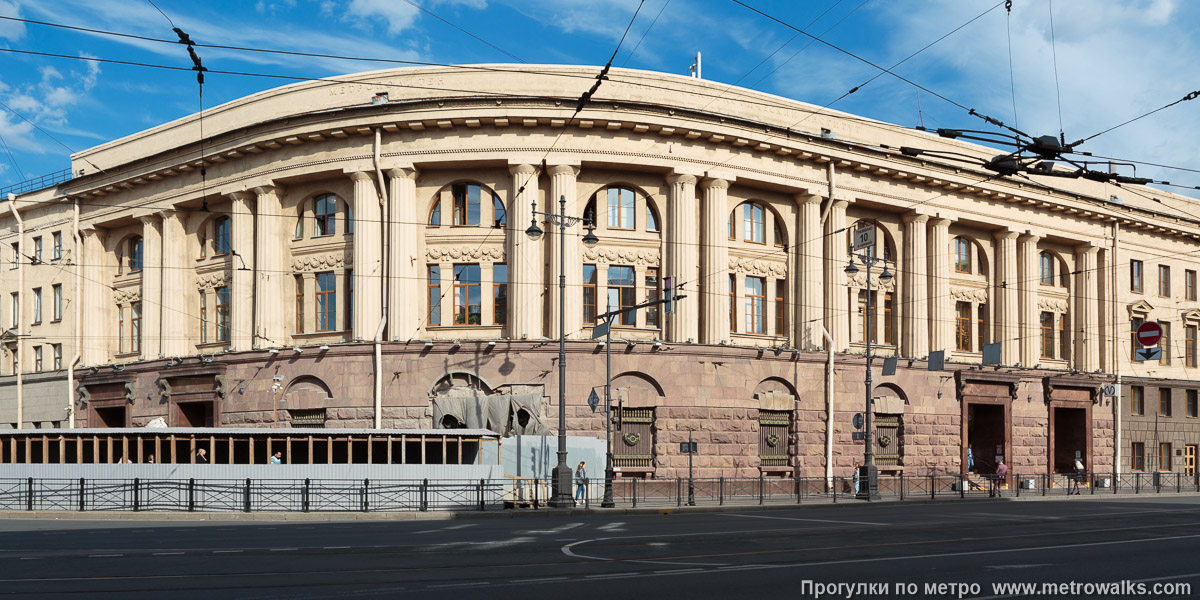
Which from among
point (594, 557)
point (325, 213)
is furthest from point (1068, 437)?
point (594, 557)

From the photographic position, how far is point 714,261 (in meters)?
42.9

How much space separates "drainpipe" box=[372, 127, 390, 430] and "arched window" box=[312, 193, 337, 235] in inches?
130

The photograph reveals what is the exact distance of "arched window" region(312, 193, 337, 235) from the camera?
4409cm

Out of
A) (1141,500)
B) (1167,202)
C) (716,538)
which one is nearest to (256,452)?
(716,538)

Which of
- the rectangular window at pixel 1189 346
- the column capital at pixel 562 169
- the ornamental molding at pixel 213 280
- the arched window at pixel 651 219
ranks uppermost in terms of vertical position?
the column capital at pixel 562 169

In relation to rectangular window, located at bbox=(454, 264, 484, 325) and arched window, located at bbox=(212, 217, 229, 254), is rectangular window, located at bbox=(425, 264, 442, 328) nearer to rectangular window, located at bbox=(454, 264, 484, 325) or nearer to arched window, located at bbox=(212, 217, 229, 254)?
rectangular window, located at bbox=(454, 264, 484, 325)

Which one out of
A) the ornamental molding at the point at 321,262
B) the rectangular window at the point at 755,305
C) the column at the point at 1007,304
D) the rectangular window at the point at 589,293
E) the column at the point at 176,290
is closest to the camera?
the rectangular window at the point at 589,293

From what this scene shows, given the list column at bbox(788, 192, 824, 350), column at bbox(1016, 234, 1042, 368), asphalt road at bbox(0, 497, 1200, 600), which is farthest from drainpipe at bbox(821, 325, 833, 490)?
asphalt road at bbox(0, 497, 1200, 600)

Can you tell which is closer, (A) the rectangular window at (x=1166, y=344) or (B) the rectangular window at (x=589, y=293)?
(B) the rectangular window at (x=589, y=293)

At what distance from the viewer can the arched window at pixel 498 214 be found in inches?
1651

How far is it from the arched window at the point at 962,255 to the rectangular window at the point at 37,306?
45.5m

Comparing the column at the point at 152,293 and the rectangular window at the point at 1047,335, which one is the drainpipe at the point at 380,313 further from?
the rectangular window at the point at 1047,335

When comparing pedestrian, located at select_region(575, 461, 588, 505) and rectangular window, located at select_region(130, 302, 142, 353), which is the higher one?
rectangular window, located at select_region(130, 302, 142, 353)

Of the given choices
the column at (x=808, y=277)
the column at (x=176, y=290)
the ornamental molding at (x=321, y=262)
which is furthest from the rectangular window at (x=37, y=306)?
the column at (x=808, y=277)
